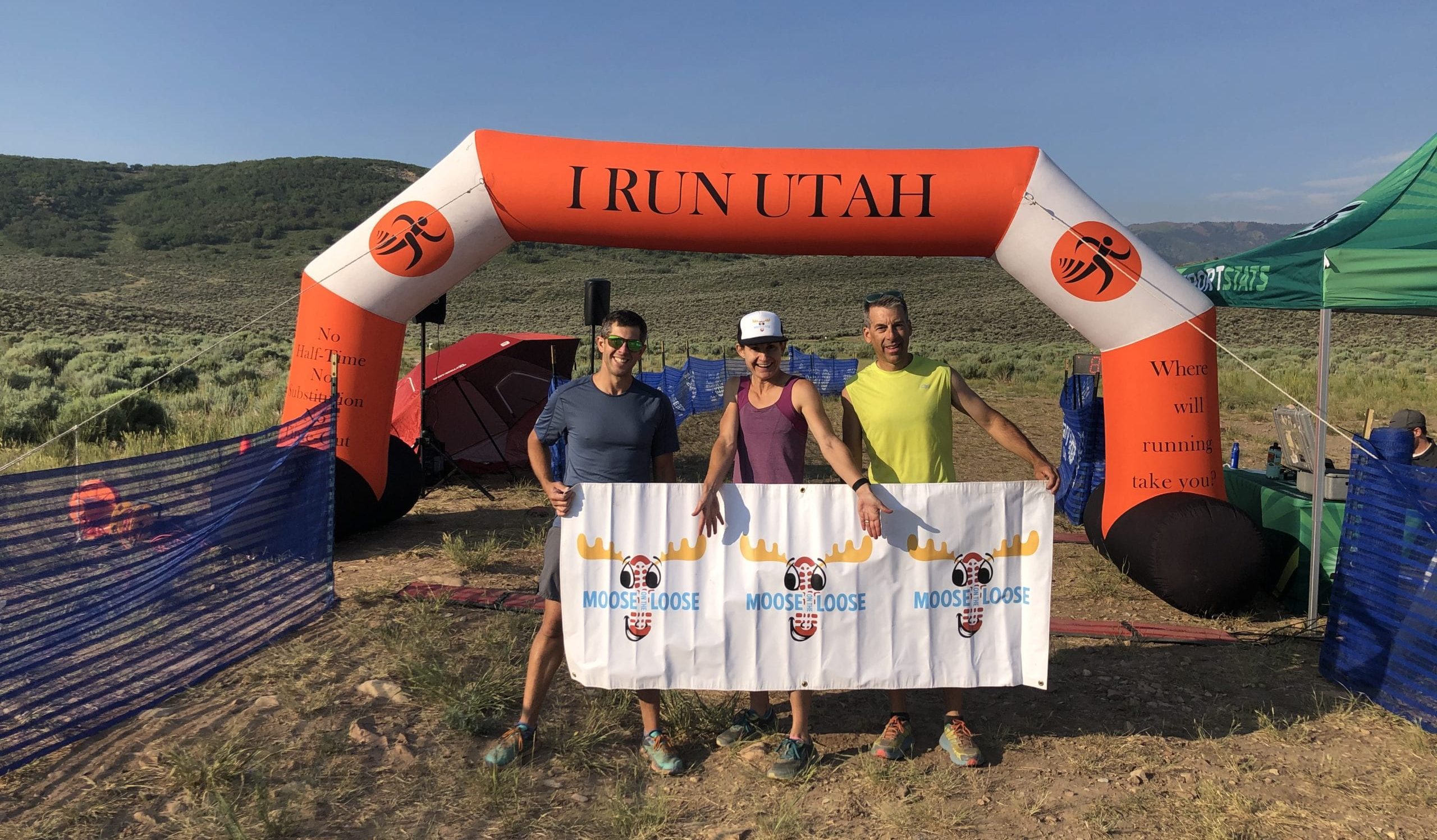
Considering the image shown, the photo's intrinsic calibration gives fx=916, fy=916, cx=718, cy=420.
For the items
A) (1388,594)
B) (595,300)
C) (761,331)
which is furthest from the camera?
(595,300)

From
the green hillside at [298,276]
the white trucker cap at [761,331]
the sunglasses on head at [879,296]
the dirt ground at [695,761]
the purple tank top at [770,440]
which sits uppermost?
the green hillside at [298,276]

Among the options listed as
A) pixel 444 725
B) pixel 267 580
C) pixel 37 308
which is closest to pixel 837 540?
pixel 444 725

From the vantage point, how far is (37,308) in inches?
1169

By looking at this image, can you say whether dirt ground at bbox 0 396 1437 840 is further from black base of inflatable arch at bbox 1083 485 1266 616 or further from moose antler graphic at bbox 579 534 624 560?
moose antler graphic at bbox 579 534 624 560

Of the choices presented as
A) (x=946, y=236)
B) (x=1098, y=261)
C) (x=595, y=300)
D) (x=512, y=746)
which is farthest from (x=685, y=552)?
(x=595, y=300)

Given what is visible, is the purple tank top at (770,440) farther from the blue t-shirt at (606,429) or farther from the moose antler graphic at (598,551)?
the moose antler graphic at (598,551)

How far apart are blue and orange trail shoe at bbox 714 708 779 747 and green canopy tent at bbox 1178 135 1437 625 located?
144 inches

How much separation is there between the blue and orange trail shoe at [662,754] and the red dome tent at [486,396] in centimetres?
675

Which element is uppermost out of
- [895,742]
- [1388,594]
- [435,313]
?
[435,313]

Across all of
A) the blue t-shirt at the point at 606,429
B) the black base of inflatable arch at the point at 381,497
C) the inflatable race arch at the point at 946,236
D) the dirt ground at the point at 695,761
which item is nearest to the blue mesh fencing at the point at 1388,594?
the dirt ground at the point at 695,761

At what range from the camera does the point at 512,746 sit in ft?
12.8

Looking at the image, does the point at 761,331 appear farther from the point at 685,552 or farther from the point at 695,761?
the point at 695,761

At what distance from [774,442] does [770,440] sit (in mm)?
20

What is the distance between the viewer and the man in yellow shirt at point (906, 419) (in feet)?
12.8
